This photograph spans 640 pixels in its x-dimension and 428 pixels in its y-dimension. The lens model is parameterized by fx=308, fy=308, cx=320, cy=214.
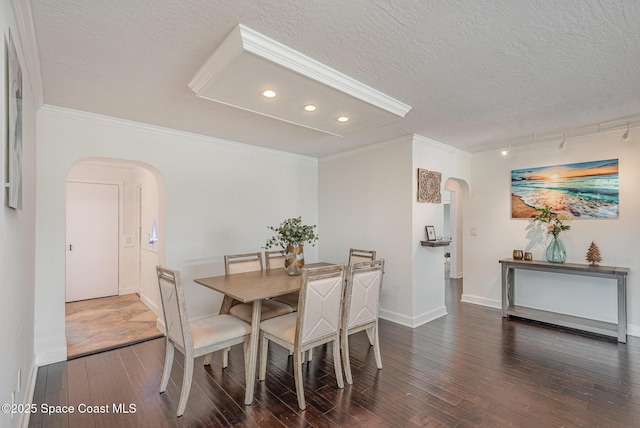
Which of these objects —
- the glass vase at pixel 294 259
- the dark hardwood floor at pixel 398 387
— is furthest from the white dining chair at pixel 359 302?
the glass vase at pixel 294 259

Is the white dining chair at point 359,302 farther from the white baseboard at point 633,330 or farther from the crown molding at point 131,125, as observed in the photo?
the white baseboard at point 633,330

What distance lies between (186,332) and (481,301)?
14.3 ft

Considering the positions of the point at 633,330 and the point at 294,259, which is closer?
the point at 294,259

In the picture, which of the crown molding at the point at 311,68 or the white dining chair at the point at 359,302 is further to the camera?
the white dining chair at the point at 359,302

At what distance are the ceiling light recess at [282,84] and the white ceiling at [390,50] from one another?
0.21 feet

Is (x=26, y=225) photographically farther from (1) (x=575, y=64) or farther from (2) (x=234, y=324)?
(1) (x=575, y=64)

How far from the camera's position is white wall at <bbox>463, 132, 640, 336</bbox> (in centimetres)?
359

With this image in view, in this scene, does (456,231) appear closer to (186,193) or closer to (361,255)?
(361,255)

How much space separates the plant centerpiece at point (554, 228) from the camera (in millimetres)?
3955

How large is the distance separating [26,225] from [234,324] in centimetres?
166

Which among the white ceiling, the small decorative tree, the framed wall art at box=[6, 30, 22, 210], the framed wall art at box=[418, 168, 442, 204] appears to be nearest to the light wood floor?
the framed wall art at box=[6, 30, 22, 210]

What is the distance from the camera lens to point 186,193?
3.83 metres

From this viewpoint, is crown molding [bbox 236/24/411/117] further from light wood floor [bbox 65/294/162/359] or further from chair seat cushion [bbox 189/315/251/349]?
light wood floor [bbox 65/294/162/359]

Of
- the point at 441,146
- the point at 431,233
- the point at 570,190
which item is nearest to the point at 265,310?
the point at 431,233
